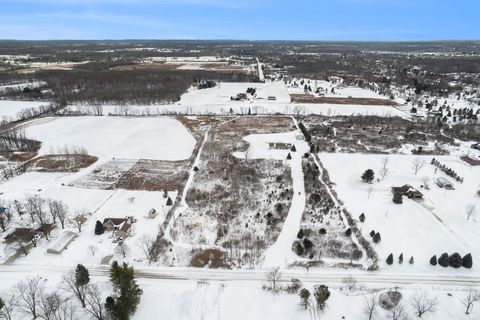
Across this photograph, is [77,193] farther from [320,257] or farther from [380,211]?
[380,211]

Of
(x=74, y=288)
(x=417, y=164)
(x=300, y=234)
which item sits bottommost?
(x=74, y=288)

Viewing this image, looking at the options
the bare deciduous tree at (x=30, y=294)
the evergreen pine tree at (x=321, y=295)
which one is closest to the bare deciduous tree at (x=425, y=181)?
the evergreen pine tree at (x=321, y=295)

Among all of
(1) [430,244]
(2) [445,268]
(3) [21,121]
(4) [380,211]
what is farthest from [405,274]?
(3) [21,121]

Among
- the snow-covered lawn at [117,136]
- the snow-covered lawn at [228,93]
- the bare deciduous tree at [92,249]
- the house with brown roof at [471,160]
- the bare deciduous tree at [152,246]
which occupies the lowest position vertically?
the bare deciduous tree at [92,249]

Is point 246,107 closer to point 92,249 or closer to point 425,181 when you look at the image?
point 425,181

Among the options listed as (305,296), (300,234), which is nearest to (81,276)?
(305,296)

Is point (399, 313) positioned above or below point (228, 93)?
below

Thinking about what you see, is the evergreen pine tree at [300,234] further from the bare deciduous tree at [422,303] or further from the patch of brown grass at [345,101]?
the patch of brown grass at [345,101]

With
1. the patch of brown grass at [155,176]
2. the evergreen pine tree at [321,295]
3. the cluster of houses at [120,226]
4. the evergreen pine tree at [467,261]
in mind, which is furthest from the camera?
the patch of brown grass at [155,176]
